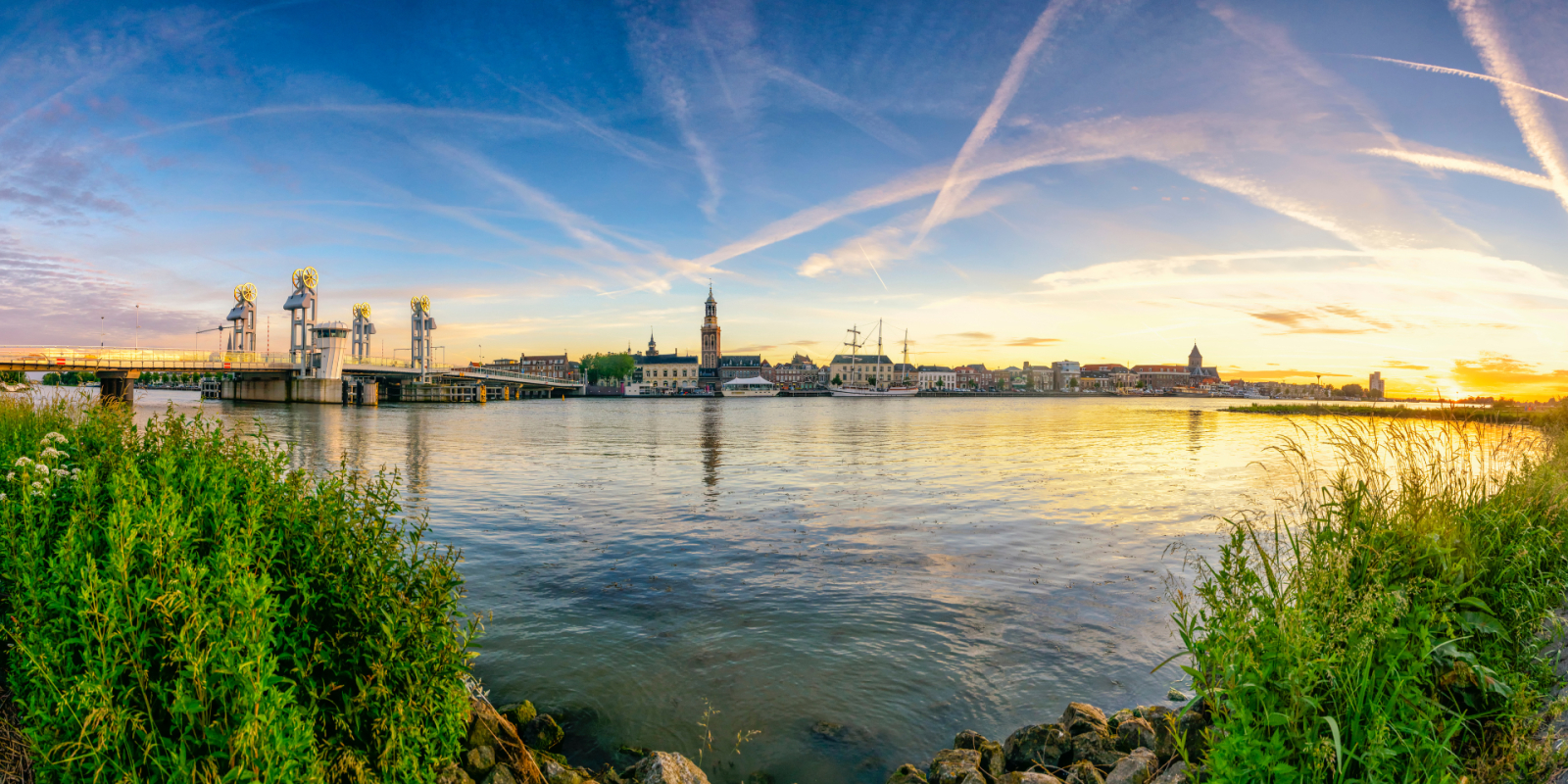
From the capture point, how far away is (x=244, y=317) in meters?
111

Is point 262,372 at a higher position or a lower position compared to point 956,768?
higher

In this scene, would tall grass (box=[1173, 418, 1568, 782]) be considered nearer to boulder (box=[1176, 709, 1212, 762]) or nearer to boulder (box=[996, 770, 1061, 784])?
boulder (box=[1176, 709, 1212, 762])

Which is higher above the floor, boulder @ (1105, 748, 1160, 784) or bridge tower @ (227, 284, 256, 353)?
bridge tower @ (227, 284, 256, 353)

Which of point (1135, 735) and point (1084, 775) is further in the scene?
point (1135, 735)

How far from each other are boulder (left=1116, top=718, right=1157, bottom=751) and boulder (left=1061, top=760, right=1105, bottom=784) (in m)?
0.71

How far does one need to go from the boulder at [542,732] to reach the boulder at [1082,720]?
5185 mm

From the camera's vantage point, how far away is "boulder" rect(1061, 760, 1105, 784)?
605 centimetres

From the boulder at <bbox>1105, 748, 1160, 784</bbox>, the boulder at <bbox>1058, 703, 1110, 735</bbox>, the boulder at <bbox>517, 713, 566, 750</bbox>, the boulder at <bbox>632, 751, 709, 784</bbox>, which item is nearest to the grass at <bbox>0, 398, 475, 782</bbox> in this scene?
the boulder at <bbox>632, 751, 709, 784</bbox>

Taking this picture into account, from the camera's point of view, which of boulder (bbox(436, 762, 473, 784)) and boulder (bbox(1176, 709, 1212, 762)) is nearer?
boulder (bbox(436, 762, 473, 784))

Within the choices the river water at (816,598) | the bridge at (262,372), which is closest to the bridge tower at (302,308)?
the bridge at (262,372)

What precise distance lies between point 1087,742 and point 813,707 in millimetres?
3005

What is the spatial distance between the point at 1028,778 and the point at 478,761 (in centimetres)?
461

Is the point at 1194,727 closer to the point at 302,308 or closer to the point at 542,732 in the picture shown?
the point at 542,732

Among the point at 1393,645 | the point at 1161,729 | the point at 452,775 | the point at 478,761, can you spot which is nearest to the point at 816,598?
the point at 1161,729
